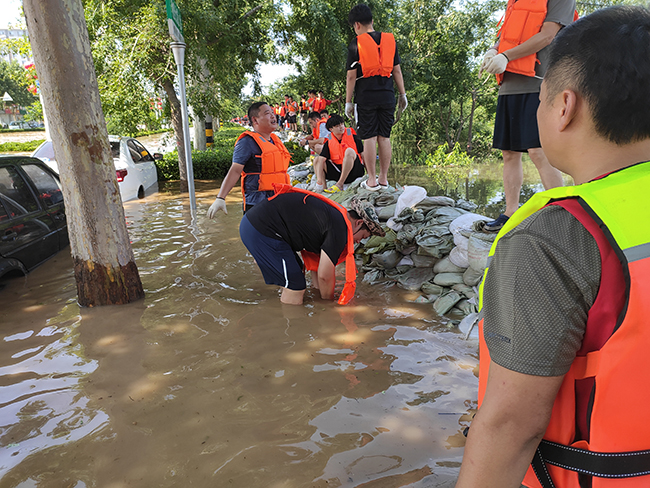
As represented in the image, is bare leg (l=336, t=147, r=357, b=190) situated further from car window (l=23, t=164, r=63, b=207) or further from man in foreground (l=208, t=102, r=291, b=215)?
car window (l=23, t=164, r=63, b=207)

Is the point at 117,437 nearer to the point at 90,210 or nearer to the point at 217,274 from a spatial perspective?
the point at 90,210

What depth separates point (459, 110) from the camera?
23000 millimetres

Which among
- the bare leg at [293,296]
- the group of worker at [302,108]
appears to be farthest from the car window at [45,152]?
the group of worker at [302,108]

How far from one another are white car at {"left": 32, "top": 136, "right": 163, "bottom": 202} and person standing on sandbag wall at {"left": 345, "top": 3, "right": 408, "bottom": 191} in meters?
4.85

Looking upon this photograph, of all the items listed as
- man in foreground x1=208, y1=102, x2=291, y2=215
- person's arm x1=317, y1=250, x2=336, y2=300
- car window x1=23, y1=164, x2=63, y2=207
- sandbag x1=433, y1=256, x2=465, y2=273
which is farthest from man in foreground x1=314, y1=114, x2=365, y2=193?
car window x1=23, y1=164, x2=63, y2=207

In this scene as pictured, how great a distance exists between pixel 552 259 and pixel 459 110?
24.3 meters

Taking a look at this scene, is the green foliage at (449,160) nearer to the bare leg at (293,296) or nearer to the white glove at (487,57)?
the white glove at (487,57)

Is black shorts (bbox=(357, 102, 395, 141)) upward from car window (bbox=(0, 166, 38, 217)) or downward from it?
upward

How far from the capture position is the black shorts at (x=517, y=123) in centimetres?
339

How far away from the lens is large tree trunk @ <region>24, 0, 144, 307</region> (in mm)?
3602

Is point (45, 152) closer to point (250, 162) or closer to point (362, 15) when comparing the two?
point (250, 162)

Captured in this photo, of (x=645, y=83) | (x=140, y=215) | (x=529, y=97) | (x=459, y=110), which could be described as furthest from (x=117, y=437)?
(x=459, y=110)

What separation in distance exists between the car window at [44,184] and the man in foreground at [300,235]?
290cm

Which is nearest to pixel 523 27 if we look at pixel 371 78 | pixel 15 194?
Answer: pixel 371 78
